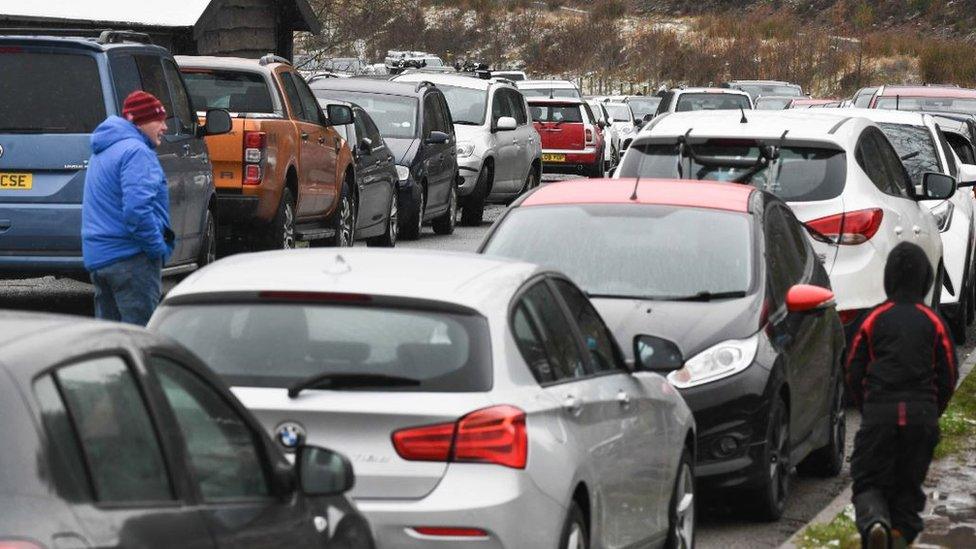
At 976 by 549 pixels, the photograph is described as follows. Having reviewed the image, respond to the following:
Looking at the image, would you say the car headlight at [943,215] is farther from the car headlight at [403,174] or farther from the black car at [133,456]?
the black car at [133,456]

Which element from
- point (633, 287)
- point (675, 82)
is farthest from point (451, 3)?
point (633, 287)

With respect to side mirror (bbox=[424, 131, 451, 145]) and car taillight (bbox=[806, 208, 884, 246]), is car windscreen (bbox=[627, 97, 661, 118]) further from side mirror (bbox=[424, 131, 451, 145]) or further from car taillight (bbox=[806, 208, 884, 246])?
car taillight (bbox=[806, 208, 884, 246])

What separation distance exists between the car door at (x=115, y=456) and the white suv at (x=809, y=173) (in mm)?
8317

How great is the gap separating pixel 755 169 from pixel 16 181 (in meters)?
4.80

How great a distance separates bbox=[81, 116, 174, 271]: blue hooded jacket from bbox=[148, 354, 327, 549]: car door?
20.0 feet

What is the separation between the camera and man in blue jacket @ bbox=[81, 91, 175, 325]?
1106cm

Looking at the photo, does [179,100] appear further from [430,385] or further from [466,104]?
[466,104]

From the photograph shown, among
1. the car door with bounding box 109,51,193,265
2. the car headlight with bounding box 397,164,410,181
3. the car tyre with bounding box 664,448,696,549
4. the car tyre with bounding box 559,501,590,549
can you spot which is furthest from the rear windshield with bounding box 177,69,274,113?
the car tyre with bounding box 559,501,590,549

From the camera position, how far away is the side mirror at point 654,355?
304 inches

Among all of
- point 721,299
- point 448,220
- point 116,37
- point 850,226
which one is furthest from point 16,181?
point 448,220

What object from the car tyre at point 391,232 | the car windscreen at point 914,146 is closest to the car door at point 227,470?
the car windscreen at point 914,146

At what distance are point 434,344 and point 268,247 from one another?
11.7 m

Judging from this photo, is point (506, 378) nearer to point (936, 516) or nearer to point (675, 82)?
point (936, 516)

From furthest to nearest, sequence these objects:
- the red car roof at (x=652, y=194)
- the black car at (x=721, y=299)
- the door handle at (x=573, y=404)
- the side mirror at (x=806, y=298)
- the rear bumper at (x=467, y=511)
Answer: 1. the red car roof at (x=652, y=194)
2. the side mirror at (x=806, y=298)
3. the black car at (x=721, y=299)
4. the door handle at (x=573, y=404)
5. the rear bumper at (x=467, y=511)
